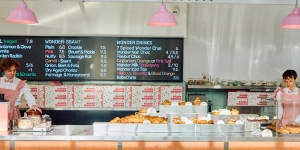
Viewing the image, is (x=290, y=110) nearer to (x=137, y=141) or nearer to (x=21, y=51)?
(x=137, y=141)

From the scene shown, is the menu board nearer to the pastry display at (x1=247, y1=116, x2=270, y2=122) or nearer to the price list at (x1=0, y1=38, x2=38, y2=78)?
the price list at (x1=0, y1=38, x2=38, y2=78)

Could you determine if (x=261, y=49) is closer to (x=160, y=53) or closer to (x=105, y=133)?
(x=160, y=53)

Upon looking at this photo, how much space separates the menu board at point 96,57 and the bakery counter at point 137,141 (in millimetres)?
2863

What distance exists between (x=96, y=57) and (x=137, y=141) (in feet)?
10.3

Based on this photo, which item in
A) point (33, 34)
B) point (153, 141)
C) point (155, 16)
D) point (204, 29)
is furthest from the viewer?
point (204, 29)

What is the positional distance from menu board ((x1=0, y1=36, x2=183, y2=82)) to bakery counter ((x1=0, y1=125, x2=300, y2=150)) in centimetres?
286

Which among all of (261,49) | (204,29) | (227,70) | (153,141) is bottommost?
(153,141)

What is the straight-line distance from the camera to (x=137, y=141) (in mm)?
3340

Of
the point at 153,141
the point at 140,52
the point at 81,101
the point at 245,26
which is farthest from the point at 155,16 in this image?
the point at 245,26

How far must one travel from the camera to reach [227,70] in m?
6.73

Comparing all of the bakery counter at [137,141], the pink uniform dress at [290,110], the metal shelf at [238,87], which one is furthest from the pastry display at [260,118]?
the metal shelf at [238,87]

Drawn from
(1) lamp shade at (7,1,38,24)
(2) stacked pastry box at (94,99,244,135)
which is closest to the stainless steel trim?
(2) stacked pastry box at (94,99,244,135)

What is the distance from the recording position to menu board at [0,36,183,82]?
6102 mm

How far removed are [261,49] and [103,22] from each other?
11.2 feet
